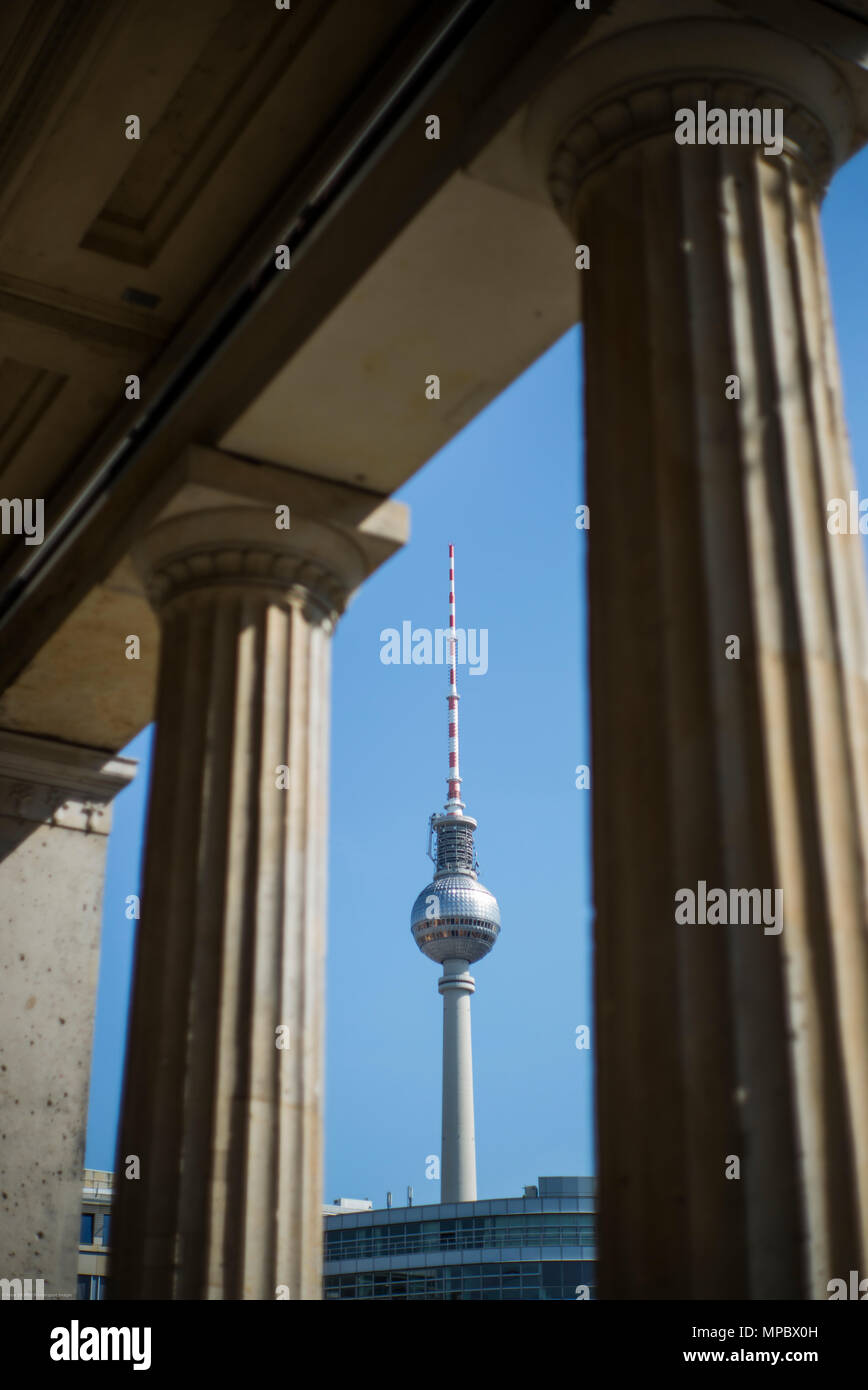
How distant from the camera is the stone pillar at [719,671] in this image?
1132 cm

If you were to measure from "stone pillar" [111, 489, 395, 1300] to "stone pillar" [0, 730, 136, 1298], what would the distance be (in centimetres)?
1212

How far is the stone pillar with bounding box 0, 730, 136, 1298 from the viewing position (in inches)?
1294

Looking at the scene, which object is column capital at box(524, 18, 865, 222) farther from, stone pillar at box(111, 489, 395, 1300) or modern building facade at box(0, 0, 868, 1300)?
stone pillar at box(111, 489, 395, 1300)

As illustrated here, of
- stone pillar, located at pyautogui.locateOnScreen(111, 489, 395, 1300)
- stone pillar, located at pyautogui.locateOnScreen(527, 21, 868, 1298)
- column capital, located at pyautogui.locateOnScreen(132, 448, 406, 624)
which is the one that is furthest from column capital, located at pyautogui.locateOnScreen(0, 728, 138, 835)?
stone pillar, located at pyautogui.locateOnScreen(527, 21, 868, 1298)

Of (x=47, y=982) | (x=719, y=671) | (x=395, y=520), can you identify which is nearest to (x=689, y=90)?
(x=719, y=671)

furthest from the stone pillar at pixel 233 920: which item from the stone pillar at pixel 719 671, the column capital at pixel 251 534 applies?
the stone pillar at pixel 719 671

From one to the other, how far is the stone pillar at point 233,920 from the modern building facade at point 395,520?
0.06 metres

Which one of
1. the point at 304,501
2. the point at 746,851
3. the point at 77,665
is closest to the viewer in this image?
the point at 746,851

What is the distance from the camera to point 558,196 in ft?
56.5

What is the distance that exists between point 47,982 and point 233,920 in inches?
569

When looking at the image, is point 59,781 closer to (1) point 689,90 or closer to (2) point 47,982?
(2) point 47,982
